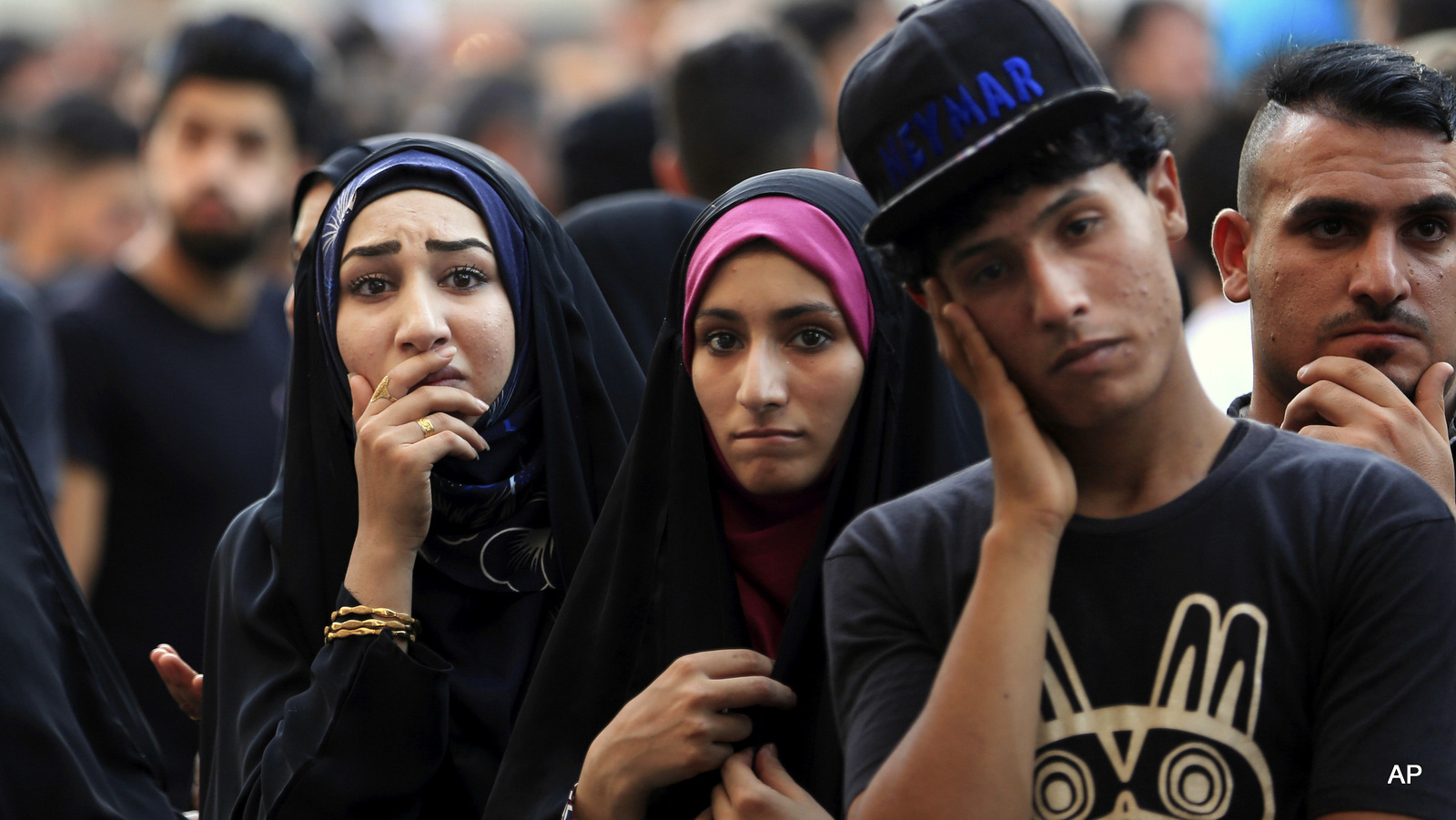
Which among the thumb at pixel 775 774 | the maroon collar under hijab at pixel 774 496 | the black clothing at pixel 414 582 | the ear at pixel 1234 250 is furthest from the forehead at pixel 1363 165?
the black clothing at pixel 414 582

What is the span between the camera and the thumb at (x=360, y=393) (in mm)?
2998

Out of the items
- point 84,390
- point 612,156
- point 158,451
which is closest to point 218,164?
point 84,390

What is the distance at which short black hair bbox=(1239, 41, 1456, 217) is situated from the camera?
239cm

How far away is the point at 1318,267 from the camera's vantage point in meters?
2.37

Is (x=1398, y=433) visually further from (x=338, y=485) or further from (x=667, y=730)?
(x=338, y=485)

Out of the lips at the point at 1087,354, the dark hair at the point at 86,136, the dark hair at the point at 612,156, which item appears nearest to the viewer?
the lips at the point at 1087,354

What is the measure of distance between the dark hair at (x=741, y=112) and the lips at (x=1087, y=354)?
2.67 m

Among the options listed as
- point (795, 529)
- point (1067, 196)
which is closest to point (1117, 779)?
point (1067, 196)

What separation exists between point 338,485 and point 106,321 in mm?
2214

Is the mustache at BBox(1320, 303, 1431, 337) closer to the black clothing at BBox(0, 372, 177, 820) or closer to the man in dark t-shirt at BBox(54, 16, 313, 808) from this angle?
the black clothing at BBox(0, 372, 177, 820)

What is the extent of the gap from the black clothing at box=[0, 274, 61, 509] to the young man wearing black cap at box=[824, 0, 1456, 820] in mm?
2946

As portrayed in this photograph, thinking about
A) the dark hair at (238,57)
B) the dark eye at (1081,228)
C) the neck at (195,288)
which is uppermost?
the dark hair at (238,57)

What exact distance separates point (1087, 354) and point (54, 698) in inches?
86.3

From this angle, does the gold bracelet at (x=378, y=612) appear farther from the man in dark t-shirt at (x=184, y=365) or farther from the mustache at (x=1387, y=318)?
the man in dark t-shirt at (x=184, y=365)
